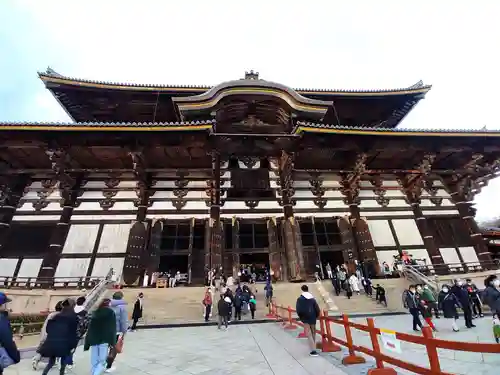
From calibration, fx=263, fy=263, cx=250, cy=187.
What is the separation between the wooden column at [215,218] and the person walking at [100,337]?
7802 mm

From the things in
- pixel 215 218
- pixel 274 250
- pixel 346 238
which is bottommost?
pixel 274 250

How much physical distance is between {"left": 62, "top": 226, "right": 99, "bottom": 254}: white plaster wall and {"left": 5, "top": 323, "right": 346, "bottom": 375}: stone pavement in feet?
21.1

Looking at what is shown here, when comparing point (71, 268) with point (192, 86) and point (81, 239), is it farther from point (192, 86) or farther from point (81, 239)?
point (192, 86)

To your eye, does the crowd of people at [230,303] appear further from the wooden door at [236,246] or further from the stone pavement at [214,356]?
the wooden door at [236,246]

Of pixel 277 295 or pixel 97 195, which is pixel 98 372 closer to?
pixel 277 295

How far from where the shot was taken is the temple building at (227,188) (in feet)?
40.1

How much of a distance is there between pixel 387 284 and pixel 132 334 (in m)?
10.3

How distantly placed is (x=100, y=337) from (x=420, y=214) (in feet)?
51.9

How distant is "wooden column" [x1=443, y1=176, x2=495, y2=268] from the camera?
14.1 meters

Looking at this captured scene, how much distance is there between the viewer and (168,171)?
568 inches

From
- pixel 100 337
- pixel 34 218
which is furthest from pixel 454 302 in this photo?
pixel 34 218

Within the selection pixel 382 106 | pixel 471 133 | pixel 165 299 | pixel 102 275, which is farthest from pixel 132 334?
pixel 382 106

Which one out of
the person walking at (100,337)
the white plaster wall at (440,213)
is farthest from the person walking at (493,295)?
the white plaster wall at (440,213)

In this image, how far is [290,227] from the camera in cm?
1320
